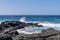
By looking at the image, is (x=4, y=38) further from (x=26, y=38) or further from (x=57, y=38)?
(x=57, y=38)

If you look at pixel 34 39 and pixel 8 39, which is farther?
pixel 34 39

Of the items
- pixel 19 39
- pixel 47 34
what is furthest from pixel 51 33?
pixel 19 39

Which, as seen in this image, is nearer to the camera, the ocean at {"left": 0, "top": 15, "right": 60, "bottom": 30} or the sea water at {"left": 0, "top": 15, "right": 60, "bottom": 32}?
the sea water at {"left": 0, "top": 15, "right": 60, "bottom": 32}

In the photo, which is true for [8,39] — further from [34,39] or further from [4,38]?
[34,39]

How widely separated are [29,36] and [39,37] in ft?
1.27

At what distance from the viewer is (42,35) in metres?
7.24

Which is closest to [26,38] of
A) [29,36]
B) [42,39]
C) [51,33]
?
[29,36]

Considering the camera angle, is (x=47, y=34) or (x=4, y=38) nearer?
(x=4, y=38)

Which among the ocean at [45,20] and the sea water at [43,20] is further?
the ocean at [45,20]

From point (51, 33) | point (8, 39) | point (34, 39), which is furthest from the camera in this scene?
point (51, 33)

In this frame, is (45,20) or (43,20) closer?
(45,20)

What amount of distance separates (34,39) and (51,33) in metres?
0.89

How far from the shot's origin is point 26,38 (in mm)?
7000

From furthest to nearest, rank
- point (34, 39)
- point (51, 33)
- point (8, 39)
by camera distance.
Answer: point (51, 33) < point (34, 39) < point (8, 39)
